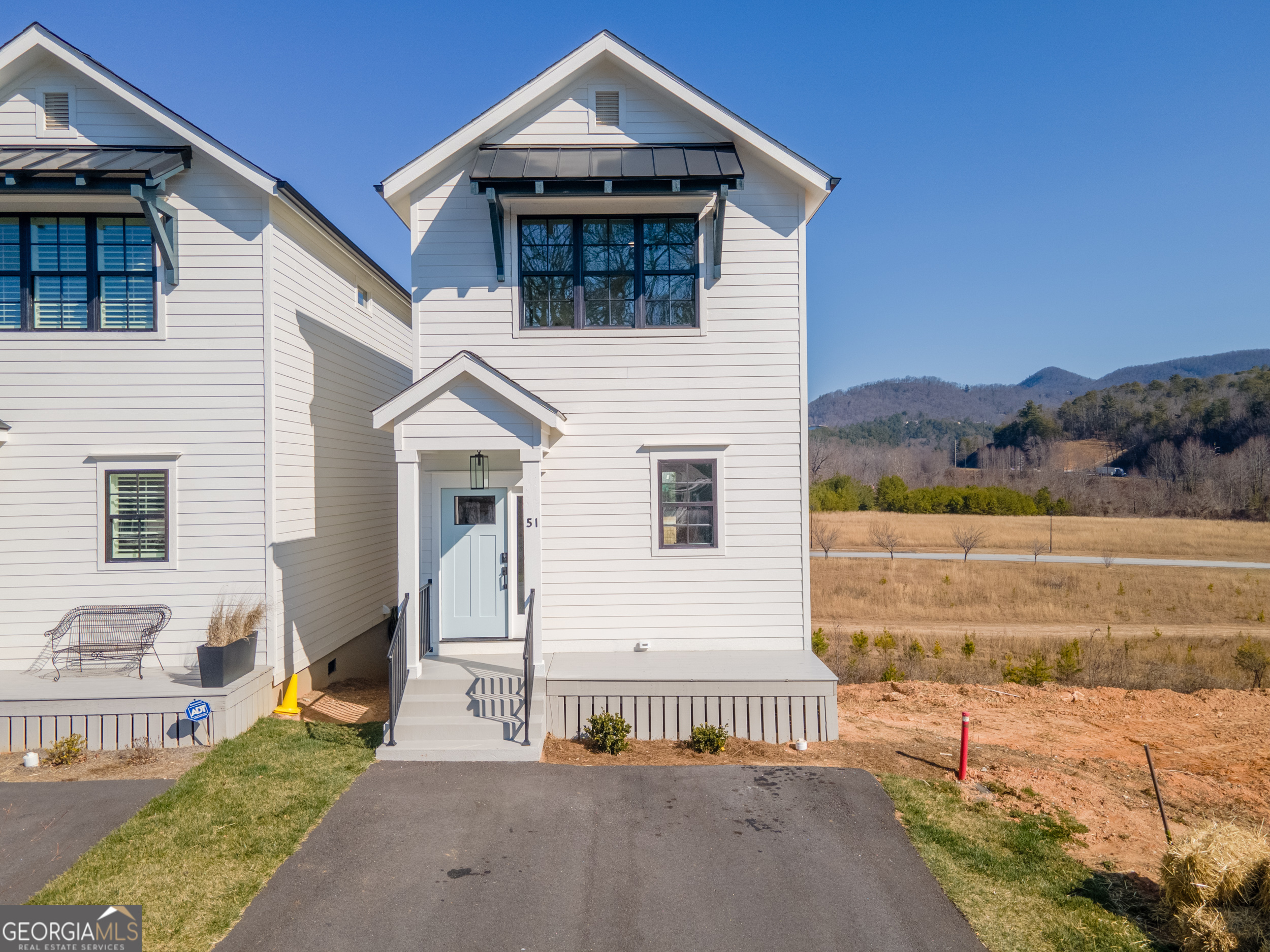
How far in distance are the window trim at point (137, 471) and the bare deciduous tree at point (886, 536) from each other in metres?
29.1

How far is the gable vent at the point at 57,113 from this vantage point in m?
9.59

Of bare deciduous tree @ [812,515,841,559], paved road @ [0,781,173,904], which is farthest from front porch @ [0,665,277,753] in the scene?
bare deciduous tree @ [812,515,841,559]

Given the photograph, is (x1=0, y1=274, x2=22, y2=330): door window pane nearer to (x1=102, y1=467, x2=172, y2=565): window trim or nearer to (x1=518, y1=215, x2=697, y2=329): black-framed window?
(x1=102, y1=467, x2=172, y2=565): window trim

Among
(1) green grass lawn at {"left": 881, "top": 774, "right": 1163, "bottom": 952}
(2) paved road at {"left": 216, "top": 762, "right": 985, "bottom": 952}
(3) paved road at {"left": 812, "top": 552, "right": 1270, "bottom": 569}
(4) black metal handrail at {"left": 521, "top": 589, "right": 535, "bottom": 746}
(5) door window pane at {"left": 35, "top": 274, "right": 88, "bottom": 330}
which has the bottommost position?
(3) paved road at {"left": 812, "top": 552, "right": 1270, "bottom": 569}

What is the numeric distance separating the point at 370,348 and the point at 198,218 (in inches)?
168

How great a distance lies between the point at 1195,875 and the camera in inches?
193

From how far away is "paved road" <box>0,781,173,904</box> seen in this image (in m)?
5.53

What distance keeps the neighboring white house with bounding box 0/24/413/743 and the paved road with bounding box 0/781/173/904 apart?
94.3 inches

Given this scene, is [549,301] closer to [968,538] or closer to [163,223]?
[163,223]

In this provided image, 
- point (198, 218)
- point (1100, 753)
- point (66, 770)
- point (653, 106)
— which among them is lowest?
point (1100, 753)

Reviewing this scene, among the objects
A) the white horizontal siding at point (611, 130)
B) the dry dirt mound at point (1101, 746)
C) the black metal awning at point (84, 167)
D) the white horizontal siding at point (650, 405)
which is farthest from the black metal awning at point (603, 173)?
the dry dirt mound at point (1101, 746)

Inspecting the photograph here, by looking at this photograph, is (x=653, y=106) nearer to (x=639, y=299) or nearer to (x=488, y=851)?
(x=639, y=299)

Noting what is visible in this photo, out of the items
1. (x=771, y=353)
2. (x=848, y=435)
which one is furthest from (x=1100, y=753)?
(x=848, y=435)
